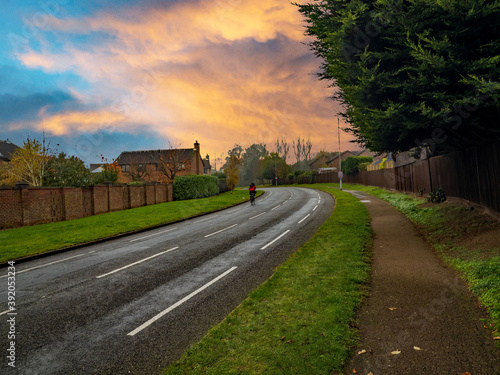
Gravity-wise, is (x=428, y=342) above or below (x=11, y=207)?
below

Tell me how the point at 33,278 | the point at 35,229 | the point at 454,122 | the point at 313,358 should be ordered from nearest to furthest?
1. the point at 313,358
2. the point at 33,278
3. the point at 454,122
4. the point at 35,229

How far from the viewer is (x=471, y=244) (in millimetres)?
8102

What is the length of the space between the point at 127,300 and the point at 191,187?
3010cm

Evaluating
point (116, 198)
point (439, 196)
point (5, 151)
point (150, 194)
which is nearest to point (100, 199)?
point (116, 198)

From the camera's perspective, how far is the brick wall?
16.9 m

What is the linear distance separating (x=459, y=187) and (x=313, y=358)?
42.2 feet

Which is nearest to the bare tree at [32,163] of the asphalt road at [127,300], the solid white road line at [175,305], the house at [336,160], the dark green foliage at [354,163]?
the asphalt road at [127,300]

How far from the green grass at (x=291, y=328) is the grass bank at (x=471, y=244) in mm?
1994

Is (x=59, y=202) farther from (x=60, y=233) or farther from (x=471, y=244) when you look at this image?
(x=471, y=244)

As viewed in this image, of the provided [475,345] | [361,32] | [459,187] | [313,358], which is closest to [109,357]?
[313,358]

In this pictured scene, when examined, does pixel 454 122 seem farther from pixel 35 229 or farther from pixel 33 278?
pixel 35 229

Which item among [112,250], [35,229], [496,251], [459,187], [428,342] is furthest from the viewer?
[35,229]

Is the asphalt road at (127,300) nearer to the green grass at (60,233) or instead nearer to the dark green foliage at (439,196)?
the green grass at (60,233)

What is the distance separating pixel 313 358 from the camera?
388 cm
